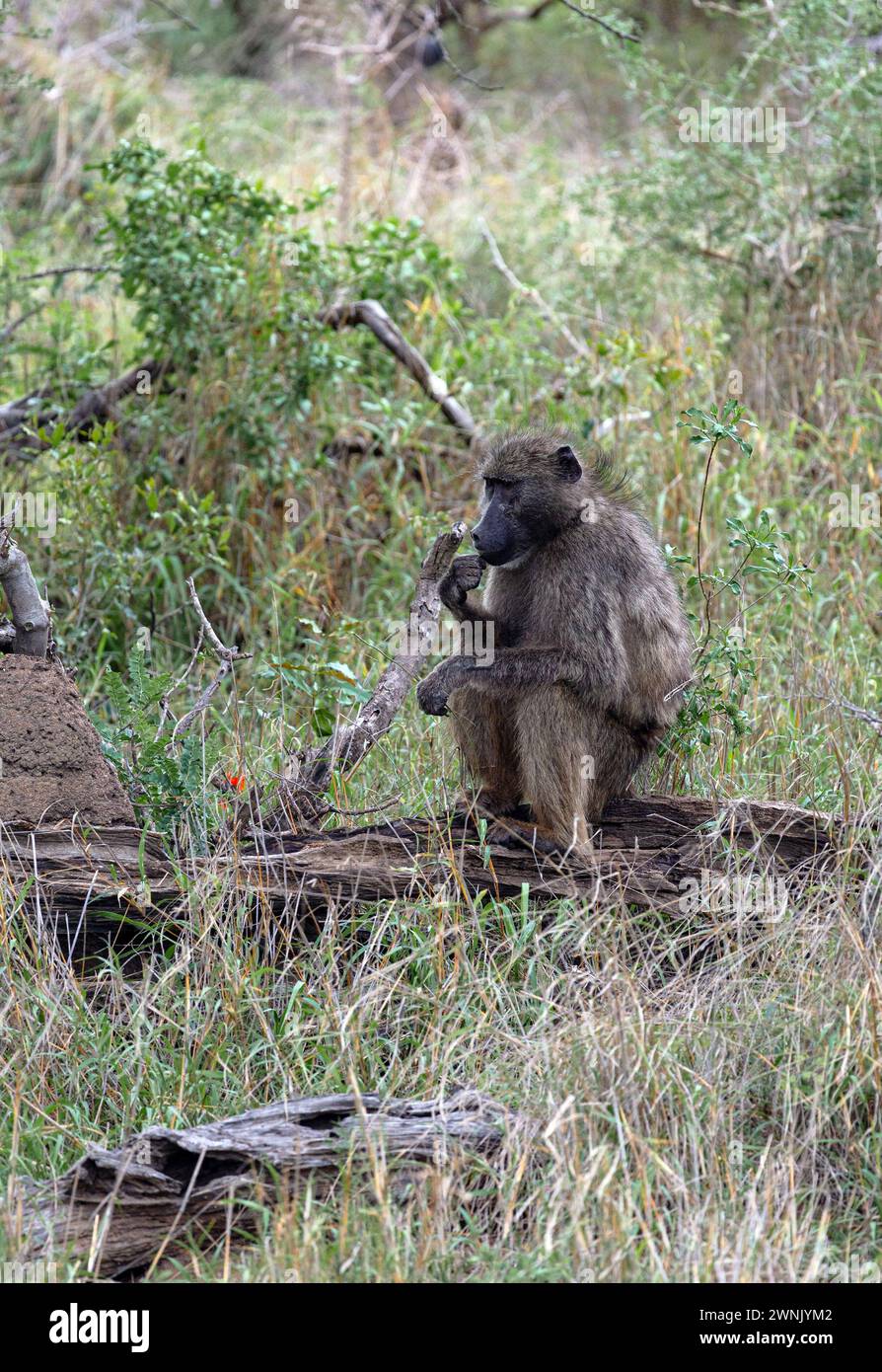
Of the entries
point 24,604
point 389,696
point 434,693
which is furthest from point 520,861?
point 24,604

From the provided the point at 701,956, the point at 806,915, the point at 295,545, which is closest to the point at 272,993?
the point at 701,956

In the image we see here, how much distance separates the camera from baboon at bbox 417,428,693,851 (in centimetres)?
367

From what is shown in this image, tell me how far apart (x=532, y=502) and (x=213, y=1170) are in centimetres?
197

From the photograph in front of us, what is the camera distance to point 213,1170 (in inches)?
104

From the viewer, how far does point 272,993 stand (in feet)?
10.8

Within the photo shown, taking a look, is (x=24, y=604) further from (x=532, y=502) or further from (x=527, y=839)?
(x=527, y=839)

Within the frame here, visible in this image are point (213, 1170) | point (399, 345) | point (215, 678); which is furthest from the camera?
point (399, 345)

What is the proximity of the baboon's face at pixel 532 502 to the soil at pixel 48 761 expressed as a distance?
116 cm

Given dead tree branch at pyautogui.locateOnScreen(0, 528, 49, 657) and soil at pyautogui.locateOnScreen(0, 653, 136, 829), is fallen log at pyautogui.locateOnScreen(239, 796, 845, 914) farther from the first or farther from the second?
dead tree branch at pyautogui.locateOnScreen(0, 528, 49, 657)

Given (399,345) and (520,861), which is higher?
(399,345)

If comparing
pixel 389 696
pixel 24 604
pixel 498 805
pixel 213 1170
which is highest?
pixel 24 604

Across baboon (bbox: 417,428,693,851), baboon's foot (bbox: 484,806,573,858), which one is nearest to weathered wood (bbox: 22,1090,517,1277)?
baboon's foot (bbox: 484,806,573,858)

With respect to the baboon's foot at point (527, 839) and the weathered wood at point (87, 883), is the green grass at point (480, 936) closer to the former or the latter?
the weathered wood at point (87, 883)

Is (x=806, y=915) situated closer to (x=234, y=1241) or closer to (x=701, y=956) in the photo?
(x=701, y=956)
